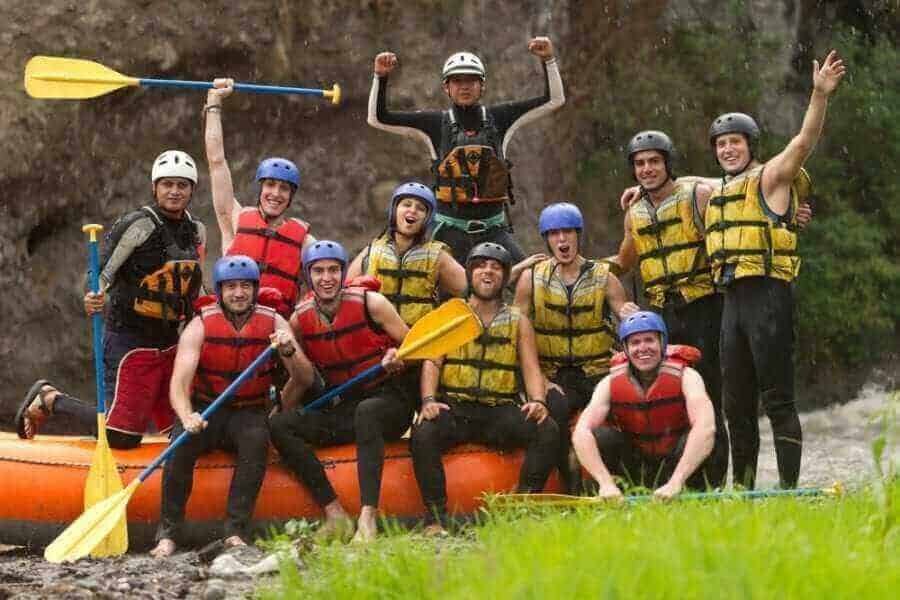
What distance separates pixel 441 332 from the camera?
6531 mm

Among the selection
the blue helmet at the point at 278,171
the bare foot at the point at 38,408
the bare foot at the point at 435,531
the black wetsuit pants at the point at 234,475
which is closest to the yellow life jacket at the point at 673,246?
the bare foot at the point at 435,531

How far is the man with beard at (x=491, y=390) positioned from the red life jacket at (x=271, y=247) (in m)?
0.90

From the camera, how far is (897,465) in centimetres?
532

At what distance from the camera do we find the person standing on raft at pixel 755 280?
648 cm

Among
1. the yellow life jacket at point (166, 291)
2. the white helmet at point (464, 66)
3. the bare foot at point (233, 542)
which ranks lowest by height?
the bare foot at point (233, 542)

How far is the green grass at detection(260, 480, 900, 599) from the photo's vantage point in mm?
3828

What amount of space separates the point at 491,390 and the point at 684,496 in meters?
1.53

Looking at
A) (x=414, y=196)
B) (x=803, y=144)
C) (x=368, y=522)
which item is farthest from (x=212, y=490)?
(x=803, y=144)

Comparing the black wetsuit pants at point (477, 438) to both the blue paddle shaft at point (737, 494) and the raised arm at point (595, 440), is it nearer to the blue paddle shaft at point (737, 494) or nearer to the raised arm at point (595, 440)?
the raised arm at point (595, 440)

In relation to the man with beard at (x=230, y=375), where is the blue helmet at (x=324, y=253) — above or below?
above

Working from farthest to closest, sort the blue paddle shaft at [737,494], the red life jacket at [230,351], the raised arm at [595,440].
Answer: the red life jacket at [230,351] < the raised arm at [595,440] < the blue paddle shaft at [737,494]

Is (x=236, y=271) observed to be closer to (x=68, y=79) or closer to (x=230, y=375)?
(x=230, y=375)

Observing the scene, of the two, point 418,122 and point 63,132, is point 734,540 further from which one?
point 63,132

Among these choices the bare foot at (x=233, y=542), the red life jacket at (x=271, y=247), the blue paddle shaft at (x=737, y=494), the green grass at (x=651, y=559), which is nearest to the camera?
the green grass at (x=651, y=559)
